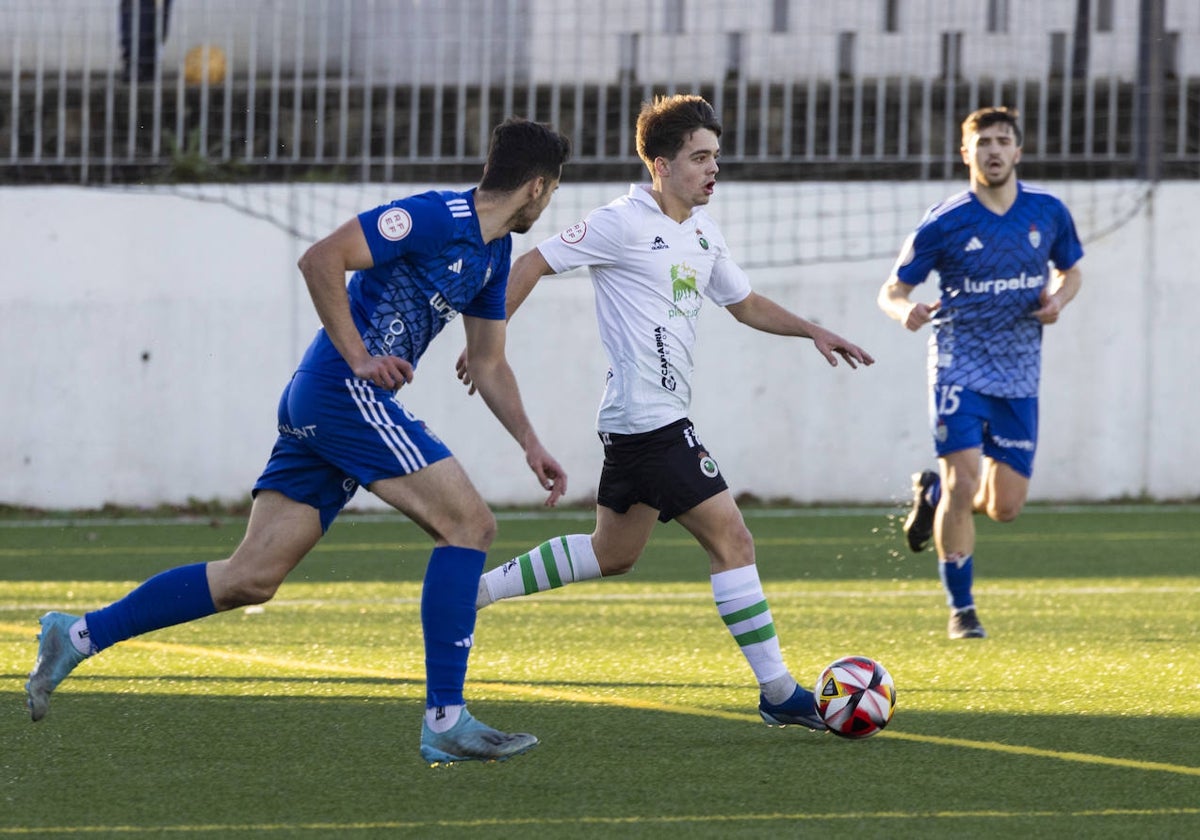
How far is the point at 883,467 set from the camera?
1330 cm

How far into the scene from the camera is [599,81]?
44.2ft

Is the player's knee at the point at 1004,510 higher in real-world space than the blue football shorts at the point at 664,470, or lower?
lower

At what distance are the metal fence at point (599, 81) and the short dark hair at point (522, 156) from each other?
855cm

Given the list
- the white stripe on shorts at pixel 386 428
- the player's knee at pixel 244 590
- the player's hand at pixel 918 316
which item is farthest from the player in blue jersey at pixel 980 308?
the player's knee at pixel 244 590

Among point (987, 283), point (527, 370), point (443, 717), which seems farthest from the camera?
point (527, 370)

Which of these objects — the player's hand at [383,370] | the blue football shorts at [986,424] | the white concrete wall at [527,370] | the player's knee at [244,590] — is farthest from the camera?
the white concrete wall at [527,370]

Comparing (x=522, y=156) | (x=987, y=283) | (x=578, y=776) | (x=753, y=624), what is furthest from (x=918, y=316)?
(x=578, y=776)

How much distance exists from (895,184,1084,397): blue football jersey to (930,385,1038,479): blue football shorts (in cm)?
5

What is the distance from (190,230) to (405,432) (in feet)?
29.0

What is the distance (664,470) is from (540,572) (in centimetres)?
91

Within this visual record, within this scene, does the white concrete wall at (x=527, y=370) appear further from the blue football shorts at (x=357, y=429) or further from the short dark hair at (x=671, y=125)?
the blue football shorts at (x=357, y=429)

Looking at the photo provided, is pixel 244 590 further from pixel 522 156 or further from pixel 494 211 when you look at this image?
pixel 522 156

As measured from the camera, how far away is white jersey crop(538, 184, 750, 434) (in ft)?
17.8

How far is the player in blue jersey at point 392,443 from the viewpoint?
4691 mm
